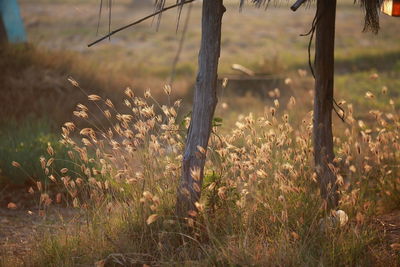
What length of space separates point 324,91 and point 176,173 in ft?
4.92

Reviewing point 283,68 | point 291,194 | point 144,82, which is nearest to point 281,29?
point 283,68

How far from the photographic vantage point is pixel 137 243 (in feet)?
16.8

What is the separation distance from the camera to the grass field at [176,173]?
497 centimetres

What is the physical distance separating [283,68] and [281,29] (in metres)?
14.1

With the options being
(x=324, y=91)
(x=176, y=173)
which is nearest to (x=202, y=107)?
(x=176, y=173)

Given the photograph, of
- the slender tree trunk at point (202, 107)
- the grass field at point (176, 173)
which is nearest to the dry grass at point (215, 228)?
the grass field at point (176, 173)

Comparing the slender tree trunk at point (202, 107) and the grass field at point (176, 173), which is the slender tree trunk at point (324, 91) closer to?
the grass field at point (176, 173)

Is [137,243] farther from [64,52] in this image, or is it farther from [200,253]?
[64,52]

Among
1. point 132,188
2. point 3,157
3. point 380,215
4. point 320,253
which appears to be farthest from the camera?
point 3,157

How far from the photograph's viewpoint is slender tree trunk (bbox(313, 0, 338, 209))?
5805mm

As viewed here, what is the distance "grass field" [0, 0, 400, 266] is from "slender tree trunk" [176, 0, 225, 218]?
0.57 feet

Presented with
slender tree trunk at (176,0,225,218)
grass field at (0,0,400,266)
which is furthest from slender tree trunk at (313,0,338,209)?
slender tree trunk at (176,0,225,218)

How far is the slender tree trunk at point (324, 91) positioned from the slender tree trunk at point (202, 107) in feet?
3.63

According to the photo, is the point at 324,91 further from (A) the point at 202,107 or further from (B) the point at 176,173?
(B) the point at 176,173
